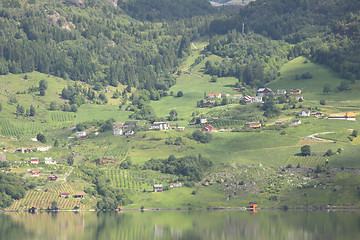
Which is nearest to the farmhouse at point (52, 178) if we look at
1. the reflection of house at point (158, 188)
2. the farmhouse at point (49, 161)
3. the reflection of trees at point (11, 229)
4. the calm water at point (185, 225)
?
the farmhouse at point (49, 161)

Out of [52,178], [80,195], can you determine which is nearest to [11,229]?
[80,195]

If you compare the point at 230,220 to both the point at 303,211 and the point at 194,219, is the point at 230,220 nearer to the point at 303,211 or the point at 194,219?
the point at 194,219

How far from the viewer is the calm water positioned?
444 feet

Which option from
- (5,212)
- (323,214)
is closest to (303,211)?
(323,214)

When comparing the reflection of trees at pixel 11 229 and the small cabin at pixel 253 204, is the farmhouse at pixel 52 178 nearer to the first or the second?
the reflection of trees at pixel 11 229

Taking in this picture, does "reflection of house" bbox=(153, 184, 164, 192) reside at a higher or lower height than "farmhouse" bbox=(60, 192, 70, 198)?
lower

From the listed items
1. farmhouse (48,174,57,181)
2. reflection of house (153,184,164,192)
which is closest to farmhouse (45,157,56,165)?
farmhouse (48,174,57,181)

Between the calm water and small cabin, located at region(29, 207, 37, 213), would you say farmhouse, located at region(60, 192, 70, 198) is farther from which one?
the calm water

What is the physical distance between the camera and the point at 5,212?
169 m

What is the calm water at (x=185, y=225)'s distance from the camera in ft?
444

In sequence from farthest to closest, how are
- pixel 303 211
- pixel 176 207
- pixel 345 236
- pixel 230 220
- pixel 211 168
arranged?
pixel 211 168
pixel 176 207
pixel 303 211
pixel 230 220
pixel 345 236

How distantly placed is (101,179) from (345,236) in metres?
75.5

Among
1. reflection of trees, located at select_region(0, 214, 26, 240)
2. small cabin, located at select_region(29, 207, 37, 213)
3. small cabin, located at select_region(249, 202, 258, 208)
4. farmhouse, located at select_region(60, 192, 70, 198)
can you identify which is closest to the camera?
reflection of trees, located at select_region(0, 214, 26, 240)

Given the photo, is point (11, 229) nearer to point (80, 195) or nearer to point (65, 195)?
point (65, 195)
